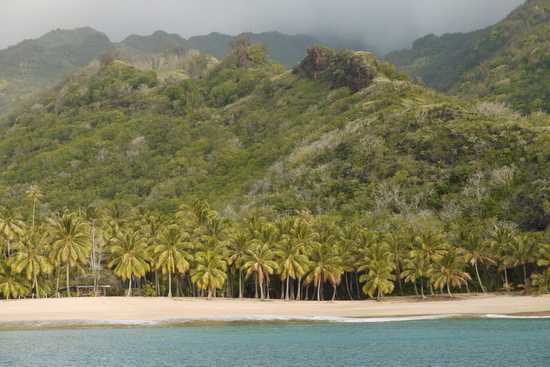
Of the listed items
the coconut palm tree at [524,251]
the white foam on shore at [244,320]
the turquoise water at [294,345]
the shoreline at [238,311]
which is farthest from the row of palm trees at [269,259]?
the turquoise water at [294,345]

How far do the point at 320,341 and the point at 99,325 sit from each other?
2630cm

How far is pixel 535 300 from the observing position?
88.2 metres

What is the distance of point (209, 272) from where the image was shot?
98812 mm

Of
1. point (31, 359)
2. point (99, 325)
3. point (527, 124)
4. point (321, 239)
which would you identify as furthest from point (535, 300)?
point (527, 124)

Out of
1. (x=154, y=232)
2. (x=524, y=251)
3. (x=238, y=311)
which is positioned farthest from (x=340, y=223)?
(x=238, y=311)

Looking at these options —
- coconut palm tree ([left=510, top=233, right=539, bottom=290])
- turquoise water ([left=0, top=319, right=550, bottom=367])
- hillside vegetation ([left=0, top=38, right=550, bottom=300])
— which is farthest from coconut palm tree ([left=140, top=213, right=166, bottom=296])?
coconut palm tree ([left=510, top=233, right=539, bottom=290])

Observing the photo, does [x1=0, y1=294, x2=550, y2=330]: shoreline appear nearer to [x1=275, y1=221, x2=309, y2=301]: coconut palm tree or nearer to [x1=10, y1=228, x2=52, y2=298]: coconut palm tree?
[x1=275, y1=221, x2=309, y2=301]: coconut palm tree

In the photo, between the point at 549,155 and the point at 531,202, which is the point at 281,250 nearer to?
the point at 531,202

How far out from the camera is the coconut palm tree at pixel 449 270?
97.6 metres

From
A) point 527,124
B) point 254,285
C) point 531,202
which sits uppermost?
point 527,124

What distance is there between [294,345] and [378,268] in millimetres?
41329

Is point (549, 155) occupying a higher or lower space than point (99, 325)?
higher

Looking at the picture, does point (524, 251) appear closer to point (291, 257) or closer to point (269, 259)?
point (291, 257)

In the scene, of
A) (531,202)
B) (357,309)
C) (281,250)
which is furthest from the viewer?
(531,202)
